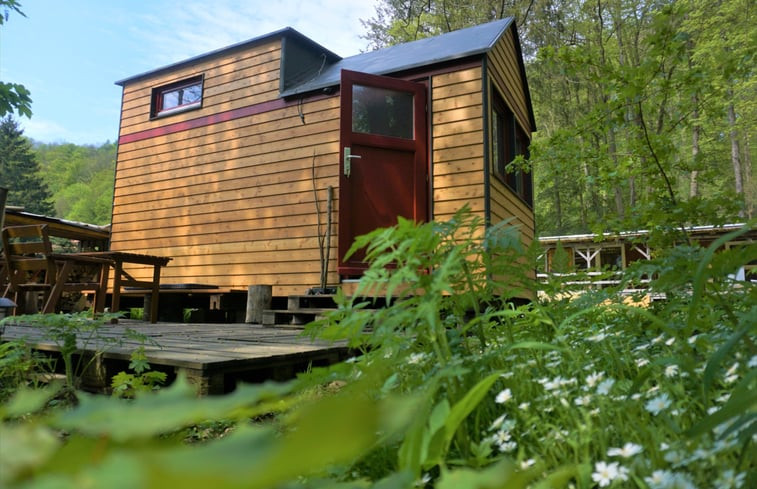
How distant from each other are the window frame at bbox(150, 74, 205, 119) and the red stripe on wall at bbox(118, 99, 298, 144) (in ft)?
0.80

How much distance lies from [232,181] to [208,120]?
1.19m

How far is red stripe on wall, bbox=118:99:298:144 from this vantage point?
6.74m

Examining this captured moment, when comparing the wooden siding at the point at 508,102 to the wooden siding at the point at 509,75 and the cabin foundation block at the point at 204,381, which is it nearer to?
the wooden siding at the point at 509,75

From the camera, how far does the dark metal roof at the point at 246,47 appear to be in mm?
6740

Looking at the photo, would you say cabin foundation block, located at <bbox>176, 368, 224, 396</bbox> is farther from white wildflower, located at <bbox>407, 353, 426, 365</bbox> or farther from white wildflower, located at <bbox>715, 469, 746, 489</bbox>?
white wildflower, located at <bbox>715, 469, 746, 489</bbox>

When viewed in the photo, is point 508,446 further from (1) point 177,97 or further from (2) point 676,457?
(1) point 177,97

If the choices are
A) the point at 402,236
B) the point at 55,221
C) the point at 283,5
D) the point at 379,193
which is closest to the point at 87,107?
the point at 283,5

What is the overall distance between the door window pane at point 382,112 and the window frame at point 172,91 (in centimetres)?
331

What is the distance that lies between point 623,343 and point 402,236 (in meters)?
0.81

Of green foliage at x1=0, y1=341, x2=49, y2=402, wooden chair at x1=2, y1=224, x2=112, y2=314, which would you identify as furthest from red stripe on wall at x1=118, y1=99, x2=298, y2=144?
green foliage at x1=0, y1=341, x2=49, y2=402

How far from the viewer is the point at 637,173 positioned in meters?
2.68

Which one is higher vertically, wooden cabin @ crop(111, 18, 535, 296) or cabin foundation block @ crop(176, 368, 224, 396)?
wooden cabin @ crop(111, 18, 535, 296)

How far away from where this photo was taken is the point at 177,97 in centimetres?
795

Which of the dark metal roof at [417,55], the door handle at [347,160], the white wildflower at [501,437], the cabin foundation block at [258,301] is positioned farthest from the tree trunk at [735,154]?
the white wildflower at [501,437]
